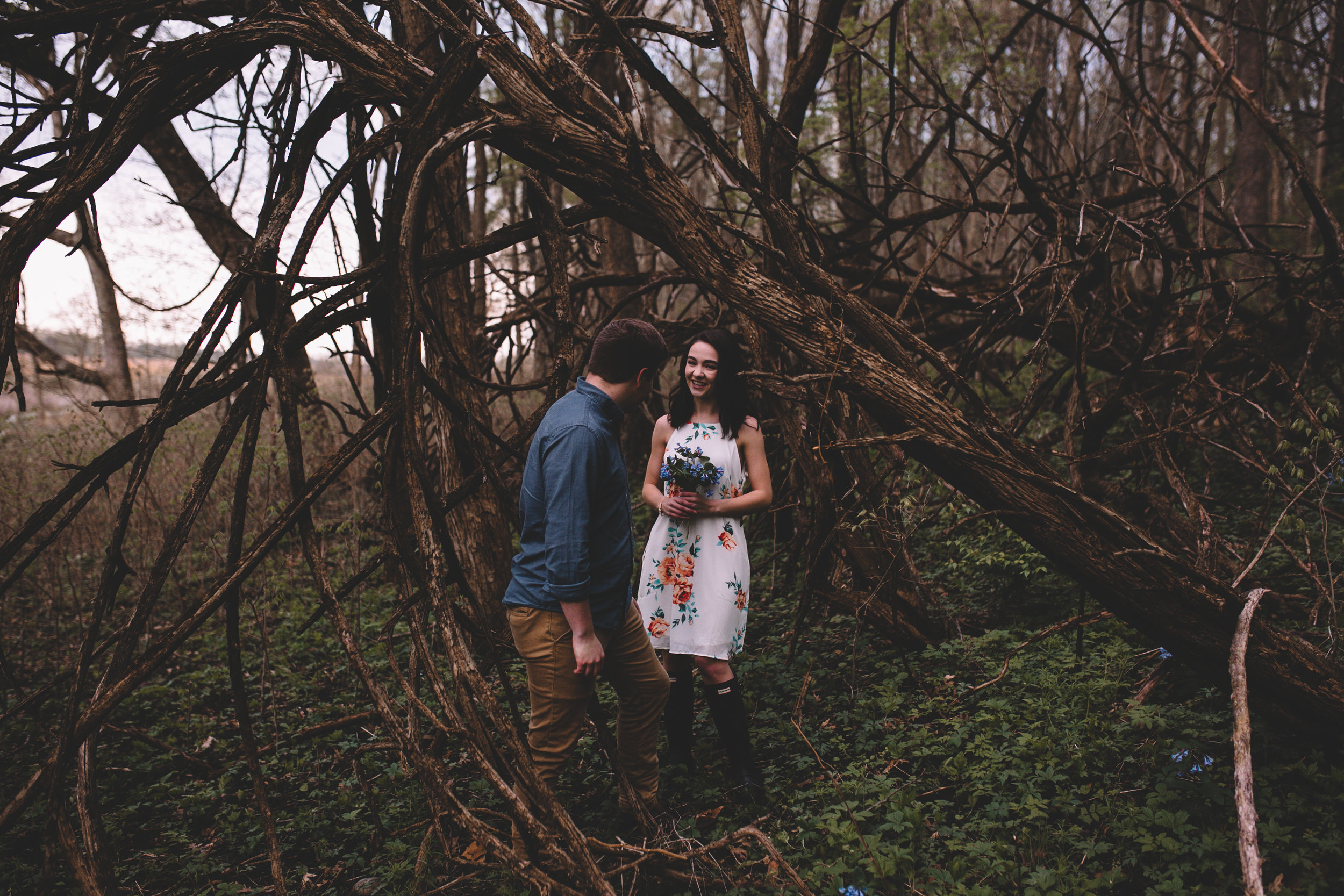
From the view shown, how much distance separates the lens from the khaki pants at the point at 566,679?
2.58 meters

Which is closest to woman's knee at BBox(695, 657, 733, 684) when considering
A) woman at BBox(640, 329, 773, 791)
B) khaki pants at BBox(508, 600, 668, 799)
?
woman at BBox(640, 329, 773, 791)

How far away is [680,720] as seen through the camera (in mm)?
3492

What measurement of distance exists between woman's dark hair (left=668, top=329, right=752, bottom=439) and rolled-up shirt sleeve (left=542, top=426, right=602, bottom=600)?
1.15m

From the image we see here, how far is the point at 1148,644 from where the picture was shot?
3.53 meters

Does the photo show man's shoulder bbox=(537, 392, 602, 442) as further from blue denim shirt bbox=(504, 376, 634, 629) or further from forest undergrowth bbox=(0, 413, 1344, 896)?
forest undergrowth bbox=(0, 413, 1344, 896)

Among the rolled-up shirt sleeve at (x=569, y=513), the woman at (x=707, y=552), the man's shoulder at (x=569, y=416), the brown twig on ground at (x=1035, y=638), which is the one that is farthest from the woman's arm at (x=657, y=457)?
the brown twig on ground at (x=1035, y=638)

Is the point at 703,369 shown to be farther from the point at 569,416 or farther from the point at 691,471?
the point at 569,416

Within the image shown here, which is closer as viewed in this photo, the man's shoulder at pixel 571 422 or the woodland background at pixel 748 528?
the woodland background at pixel 748 528

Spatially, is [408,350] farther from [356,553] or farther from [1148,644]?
[356,553]

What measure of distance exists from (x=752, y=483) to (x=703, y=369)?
56cm

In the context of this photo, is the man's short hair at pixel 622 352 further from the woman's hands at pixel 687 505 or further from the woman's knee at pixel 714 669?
the woman's knee at pixel 714 669

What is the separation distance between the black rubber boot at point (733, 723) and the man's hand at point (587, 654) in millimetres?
855

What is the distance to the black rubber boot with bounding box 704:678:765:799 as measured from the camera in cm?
319

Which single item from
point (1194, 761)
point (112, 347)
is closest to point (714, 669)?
point (1194, 761)
